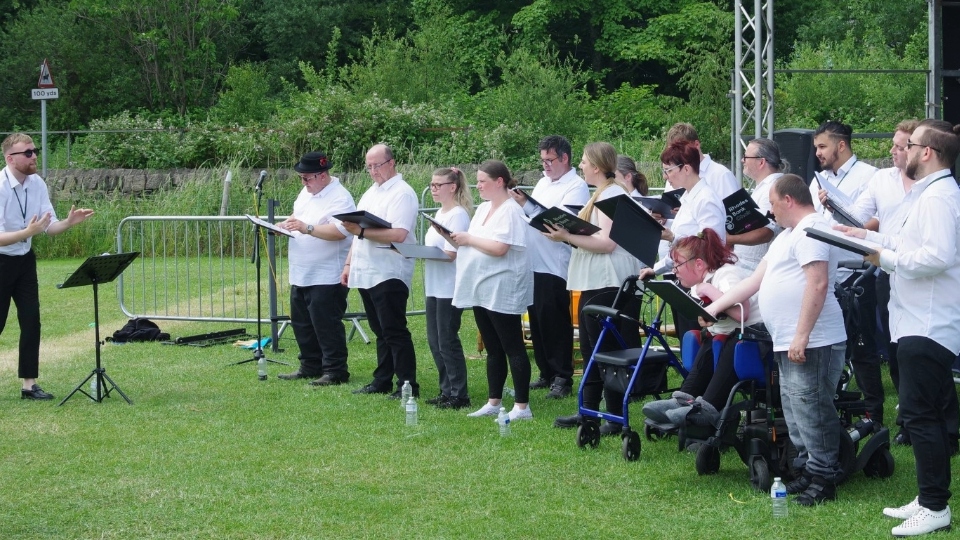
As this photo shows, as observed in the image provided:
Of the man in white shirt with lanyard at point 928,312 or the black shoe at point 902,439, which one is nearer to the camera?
the man in white shirt with lanyard at point 928,312

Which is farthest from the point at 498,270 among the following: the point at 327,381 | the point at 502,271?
the point at 327,381

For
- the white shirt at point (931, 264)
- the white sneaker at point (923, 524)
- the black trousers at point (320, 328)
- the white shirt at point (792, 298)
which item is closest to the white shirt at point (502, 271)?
the black trousers at point (320, 328)

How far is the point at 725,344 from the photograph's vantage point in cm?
640

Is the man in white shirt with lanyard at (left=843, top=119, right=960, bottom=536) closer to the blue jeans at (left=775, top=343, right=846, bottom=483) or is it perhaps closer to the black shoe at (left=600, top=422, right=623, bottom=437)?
the blue jeans at (left=775, top=343, right=846, bottom=483)

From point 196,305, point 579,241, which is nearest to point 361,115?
point 196,305

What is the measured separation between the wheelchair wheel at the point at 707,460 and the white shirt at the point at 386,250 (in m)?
3.07

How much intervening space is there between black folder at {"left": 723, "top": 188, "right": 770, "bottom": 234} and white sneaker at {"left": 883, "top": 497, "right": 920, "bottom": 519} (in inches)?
75.2

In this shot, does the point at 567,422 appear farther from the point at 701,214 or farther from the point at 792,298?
the point at 792,298

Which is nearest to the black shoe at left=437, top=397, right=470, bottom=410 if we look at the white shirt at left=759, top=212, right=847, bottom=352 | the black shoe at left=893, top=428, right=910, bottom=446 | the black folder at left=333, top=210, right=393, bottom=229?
the black folder at left=333, top=210, right=393, bottom=229

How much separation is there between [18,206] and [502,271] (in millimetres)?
3804

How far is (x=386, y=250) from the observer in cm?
870

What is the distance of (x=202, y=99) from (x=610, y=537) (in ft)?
103

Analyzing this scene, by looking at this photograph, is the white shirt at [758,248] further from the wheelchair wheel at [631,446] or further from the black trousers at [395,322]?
the black trousers at [395,322]

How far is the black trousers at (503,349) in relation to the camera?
7820 millimetres
